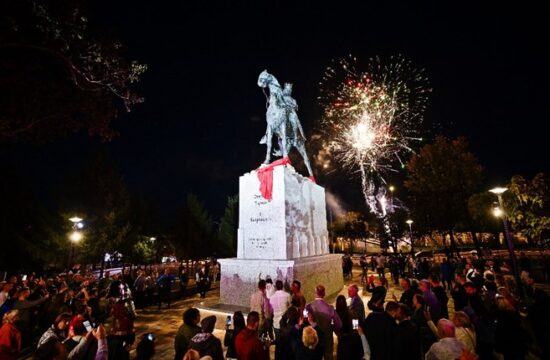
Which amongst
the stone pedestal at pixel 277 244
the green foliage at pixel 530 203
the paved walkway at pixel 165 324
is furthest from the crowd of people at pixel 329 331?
the green foliage at pixel 530 203

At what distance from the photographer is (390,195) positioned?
44406 millimetres

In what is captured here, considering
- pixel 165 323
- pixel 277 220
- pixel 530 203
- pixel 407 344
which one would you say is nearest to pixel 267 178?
pixel 277 220

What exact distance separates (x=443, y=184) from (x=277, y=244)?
22968mm

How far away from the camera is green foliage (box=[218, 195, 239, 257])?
37.6m

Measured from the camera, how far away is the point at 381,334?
3.98 meters

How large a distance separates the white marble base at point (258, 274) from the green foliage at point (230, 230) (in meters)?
27.9

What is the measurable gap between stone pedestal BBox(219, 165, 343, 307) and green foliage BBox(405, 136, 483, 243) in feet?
59.3

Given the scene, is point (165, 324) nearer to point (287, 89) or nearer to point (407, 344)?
point (407, 344)

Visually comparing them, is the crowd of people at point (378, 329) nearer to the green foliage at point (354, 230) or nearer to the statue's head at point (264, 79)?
the statue's head at point (264, 79)

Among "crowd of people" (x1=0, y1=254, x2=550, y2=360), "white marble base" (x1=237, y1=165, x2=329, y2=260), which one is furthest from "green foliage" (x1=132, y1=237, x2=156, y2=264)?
"crowd of people" (x1=0, y1=254, x2=550, y2=360)

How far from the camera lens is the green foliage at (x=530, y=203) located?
Answer: 11844mm

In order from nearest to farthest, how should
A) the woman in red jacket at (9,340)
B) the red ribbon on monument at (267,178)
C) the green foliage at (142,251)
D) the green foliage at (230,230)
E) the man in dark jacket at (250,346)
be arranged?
the man in dark jacket at (250,346)
the woman in red jacket at (9,340)
the red ribbon on monument at (267,178)
the green foliage at (142,251)
the green foliage at (230,230)

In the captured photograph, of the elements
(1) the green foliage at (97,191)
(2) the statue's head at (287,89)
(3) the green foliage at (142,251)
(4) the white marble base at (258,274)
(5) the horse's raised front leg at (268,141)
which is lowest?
(4) the white marble base at (258,274)

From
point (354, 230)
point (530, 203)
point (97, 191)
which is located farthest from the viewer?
point (354, 230)
